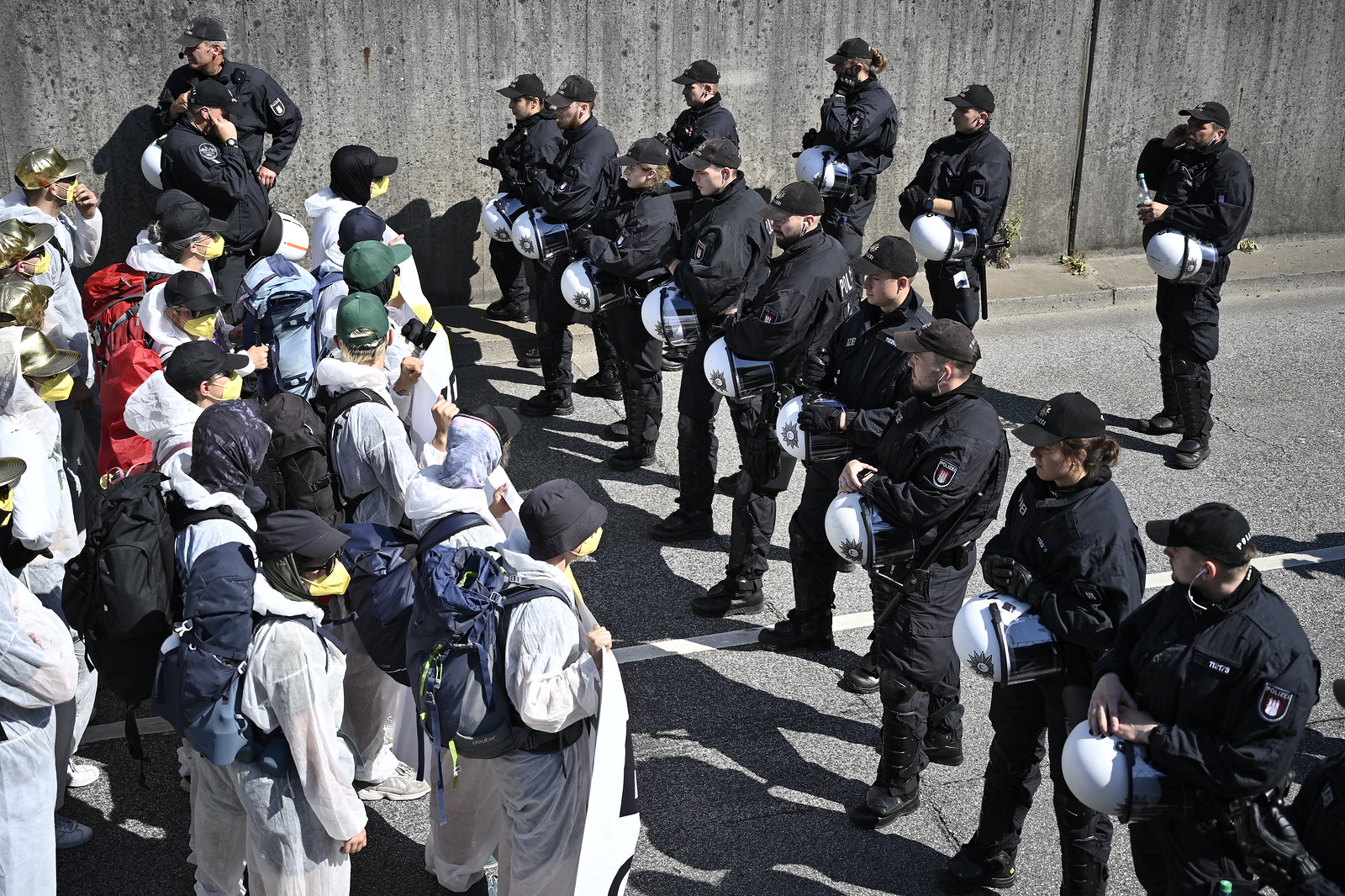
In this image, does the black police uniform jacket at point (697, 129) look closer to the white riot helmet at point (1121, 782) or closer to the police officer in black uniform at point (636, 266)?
the police officer in black uniform at point (636, 266)

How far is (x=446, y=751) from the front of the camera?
14.8ft

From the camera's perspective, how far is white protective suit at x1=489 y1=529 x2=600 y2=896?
3.91 meters

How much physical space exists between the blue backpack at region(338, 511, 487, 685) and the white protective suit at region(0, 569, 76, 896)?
38.0 inches

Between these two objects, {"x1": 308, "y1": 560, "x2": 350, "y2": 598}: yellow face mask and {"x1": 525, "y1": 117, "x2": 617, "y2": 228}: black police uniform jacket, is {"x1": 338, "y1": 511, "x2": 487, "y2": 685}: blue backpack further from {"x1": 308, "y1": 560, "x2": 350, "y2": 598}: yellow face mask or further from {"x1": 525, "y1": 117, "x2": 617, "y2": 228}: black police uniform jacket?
{"x1": 525, "y1": 117, "x2": 617, "y2": 228}: black police uniform jacket

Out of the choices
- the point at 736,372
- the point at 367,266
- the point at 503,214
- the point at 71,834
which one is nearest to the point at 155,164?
the point at 503,214

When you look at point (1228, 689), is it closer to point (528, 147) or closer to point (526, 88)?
point (528, 147)

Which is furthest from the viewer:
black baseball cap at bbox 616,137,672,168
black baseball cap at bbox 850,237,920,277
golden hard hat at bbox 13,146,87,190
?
black baseball cap at bbox 616,137,672,168

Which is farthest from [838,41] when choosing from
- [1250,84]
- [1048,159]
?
[1250,84]

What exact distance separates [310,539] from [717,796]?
88.1 inches

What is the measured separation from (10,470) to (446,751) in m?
1.78

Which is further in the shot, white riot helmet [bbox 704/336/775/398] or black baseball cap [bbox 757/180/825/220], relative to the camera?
white riot helmet [bbox 704/336/775/398]

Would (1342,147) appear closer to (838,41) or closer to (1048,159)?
(1048,159)

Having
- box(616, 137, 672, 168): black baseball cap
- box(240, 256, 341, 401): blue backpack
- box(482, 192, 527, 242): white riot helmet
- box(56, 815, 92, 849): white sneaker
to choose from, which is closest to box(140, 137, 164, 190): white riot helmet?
box(482, 192, 527, 242): white riot helmet

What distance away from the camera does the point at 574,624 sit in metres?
3.99
